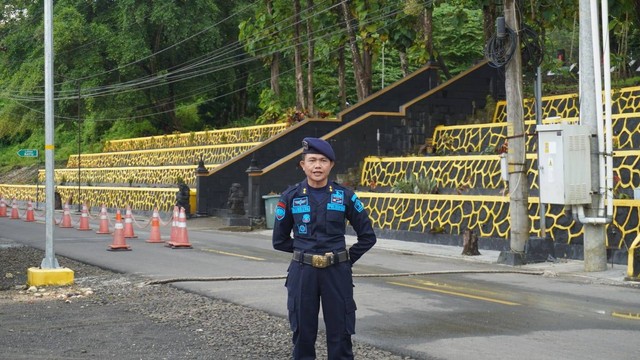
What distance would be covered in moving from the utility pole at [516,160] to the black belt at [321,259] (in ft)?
40.2

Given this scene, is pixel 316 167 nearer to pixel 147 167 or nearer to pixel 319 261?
pixel 319 261

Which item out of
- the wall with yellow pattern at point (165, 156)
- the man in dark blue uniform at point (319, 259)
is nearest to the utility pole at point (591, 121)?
the man in dark blue uniform at point (319, 259)

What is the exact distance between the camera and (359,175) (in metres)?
34.3

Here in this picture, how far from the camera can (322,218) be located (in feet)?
25.7

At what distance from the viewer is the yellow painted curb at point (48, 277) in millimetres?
15383

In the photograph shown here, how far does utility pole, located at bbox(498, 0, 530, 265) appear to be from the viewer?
776 inches

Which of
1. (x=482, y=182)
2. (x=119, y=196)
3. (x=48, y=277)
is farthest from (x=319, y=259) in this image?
(x=119, y=196)

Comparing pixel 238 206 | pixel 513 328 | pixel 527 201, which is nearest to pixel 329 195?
pixel 513 328

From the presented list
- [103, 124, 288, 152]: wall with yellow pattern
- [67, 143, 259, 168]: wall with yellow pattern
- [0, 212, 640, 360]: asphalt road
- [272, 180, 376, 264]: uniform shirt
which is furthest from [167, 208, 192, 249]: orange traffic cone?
[67, 143, 259, 168]: wall with yellow pattern

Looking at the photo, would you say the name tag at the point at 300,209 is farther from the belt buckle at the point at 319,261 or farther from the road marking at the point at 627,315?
the road marking at the point at 627,315

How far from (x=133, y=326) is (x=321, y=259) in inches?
178

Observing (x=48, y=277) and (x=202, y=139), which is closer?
(x=48, y=277)

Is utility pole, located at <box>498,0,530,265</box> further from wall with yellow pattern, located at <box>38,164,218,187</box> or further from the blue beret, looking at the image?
wall with yellow pattern, located at <box>38,164,218,187</box>

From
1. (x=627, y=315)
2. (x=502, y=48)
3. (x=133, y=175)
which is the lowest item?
(x=627, y=315)
